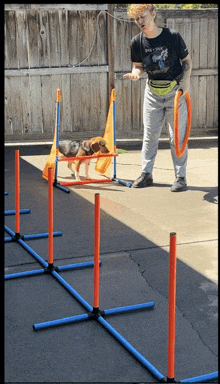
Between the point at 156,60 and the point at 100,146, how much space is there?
4.81ft

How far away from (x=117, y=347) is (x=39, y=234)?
7.77 ft

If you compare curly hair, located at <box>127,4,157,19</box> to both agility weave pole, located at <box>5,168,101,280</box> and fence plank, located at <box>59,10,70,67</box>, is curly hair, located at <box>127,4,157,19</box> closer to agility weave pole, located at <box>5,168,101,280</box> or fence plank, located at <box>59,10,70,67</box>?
agility weave pole, located at <box>5,168,101,280</box>

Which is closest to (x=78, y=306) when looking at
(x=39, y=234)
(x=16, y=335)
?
(x=16, y=335)

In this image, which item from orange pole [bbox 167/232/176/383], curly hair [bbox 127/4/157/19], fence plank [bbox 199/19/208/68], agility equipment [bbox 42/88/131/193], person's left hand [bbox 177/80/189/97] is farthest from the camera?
fence plank [bbox 199/19/208/68]

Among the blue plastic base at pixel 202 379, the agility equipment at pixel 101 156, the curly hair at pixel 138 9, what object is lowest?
the blue plastic base at pixel 202 379

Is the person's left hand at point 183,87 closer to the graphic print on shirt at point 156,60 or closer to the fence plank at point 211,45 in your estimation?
the graphic print on shirt at point 156,60

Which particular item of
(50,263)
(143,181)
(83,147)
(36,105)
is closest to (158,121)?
(143,181)

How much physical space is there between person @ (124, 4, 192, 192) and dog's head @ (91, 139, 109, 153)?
0.64m

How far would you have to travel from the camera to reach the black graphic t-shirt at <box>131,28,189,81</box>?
686 cm

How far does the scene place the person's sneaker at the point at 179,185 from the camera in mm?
7311

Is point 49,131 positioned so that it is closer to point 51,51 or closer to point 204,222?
point 51,51

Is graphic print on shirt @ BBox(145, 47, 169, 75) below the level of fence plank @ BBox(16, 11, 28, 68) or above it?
below

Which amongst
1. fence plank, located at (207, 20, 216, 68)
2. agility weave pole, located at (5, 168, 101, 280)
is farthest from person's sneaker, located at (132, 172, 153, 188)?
fence plank, located at (207, 20, 216, 68)

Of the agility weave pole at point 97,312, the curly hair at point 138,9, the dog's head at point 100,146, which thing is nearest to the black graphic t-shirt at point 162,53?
Answer: the curly hair at point 138,9
